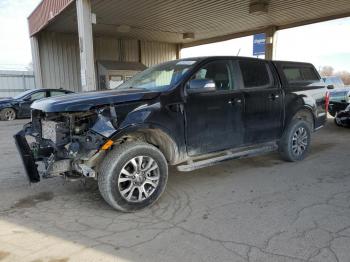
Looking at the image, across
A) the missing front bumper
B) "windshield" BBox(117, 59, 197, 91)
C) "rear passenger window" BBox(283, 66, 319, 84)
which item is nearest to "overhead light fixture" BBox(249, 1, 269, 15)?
"rear passenger window" BBox(283, 66, 319, 84)

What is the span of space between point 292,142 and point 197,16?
33.4 feet

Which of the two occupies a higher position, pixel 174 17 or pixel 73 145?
pixel 174 17

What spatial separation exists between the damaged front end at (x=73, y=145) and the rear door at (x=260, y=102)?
235cm

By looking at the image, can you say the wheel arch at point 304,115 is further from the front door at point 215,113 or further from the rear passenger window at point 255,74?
the front door at point 215,113

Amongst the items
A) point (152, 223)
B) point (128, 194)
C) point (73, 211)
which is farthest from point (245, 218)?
point (73, 211)

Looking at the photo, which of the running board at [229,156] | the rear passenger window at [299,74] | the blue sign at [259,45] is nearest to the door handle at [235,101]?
the running board at [229,156]

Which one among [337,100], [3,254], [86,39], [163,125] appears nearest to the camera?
[3,254]

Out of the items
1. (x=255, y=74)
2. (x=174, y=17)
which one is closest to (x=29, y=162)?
(x=255, y=74)

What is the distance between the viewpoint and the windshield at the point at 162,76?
4.45m

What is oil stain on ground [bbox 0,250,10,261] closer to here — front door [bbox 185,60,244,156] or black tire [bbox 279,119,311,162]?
front door [bbox 185,60,244,156]

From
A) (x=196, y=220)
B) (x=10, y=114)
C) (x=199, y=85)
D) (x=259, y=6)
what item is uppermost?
(x=259, y=6)

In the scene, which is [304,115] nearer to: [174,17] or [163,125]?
[163,125]

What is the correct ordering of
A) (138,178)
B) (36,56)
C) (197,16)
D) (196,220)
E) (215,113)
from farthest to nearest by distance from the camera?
1. (36,56)
2. (197,16)
3. (215,113)
4. (138,178)
5. (196,220)

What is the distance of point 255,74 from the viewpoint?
5.33 metres
